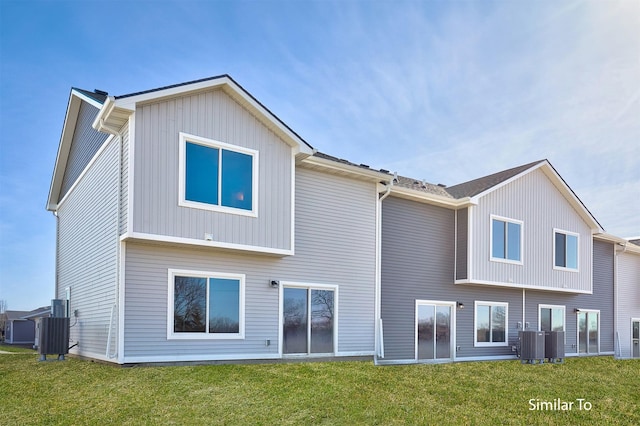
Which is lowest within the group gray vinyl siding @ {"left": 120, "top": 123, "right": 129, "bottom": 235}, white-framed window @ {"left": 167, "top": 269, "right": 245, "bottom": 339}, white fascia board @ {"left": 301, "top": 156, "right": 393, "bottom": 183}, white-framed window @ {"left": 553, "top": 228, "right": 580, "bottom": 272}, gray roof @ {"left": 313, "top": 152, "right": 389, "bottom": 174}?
white-framed window @ {"left": 167, "top": 269, "right": 245, "bottom": 339}

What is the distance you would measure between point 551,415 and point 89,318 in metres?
9.57

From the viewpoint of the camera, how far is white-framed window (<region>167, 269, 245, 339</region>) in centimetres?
1001

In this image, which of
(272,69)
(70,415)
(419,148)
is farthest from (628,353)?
(70,415)

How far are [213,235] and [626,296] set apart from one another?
18743 mm

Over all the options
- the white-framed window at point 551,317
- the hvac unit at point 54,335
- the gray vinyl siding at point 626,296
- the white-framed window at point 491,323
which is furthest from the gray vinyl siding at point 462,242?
the hvac unit at point 54,335

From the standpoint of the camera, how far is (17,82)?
63.4 feet

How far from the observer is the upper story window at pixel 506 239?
1570 cm

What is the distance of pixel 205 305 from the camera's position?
1034 cm

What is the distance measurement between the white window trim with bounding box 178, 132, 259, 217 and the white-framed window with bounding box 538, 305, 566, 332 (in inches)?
468

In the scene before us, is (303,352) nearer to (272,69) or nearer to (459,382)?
(459,382)

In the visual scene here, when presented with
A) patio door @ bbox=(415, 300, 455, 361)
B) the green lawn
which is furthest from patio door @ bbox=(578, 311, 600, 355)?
the green lawn

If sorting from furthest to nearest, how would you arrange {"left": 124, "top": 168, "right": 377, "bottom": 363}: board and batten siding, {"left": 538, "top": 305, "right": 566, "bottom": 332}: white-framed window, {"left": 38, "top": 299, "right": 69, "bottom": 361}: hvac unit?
1. {"left": 538, "top": 305, "right": 566, "bottom": 332}: white-framed window
2. {"left": 38, "top": 299, "right": 69, "bottom": 361}: hvac unit
3. {"left": 124, "top": 168, "right": 377, "bottom": 363}: board and batten siding

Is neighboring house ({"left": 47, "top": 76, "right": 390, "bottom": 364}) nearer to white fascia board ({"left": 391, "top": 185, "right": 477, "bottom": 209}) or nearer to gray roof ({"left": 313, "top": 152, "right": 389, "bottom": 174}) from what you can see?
gray roof ({"left": 313, "top": 152, "right": 389, "bottom": 174})

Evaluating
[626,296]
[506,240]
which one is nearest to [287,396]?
[506,240]
